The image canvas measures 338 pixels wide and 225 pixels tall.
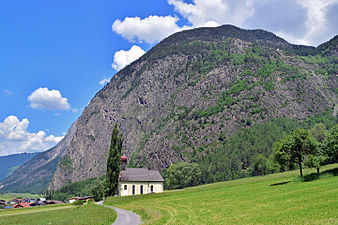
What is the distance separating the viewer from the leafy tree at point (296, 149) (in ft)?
189

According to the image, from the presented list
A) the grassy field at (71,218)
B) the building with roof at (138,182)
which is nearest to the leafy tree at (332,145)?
the grassy field at (71,218)

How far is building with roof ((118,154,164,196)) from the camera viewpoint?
103 meters

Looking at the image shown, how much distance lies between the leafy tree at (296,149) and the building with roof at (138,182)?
59.7m

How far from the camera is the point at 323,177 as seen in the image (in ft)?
171

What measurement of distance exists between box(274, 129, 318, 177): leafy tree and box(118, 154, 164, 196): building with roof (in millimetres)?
59713

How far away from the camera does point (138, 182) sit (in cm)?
10519

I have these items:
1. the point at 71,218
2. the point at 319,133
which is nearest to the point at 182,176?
the point at 319,133

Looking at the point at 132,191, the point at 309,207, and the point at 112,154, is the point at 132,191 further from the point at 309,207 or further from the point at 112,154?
the point at 309,207

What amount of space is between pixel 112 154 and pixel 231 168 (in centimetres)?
9970

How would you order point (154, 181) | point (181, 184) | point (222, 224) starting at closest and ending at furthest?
point (222, 224) → point (154, 181) → point (181, 184)

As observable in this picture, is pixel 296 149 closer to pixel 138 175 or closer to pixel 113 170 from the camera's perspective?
pixel 113 170

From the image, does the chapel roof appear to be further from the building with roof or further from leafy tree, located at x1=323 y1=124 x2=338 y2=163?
leafy tree, located at x1=323 y1=124 x2=338 y2=163

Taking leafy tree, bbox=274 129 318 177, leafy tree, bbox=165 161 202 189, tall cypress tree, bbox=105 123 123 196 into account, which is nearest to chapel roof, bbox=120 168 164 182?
tall cypress tree, bbox=105 123 123 196

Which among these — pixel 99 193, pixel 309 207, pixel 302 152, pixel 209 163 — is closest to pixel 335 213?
pixel 309 207
